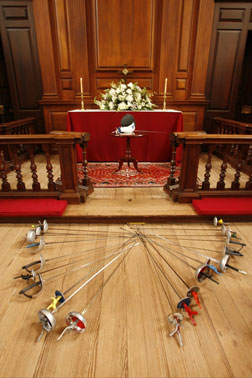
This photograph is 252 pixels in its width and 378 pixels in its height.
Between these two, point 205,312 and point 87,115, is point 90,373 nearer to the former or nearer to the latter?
point 205,312

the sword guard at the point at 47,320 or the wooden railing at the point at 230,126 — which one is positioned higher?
the wooden railing at the point at 230,126

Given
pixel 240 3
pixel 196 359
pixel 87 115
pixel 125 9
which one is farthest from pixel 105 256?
pixel 240 3

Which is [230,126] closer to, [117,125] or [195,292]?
[117,125]

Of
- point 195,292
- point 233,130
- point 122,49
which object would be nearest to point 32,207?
point 195,292

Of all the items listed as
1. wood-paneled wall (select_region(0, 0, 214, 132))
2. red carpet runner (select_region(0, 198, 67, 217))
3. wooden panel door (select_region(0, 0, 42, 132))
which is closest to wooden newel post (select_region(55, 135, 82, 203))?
red carpet runner (select_region(0, 198, 67, 217))

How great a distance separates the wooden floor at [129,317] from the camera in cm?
127

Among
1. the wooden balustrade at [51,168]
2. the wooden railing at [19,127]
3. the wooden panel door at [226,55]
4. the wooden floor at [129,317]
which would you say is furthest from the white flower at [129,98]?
the wooden floor at [129,317]

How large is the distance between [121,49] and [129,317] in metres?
5.00

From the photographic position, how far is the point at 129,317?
5.01ft

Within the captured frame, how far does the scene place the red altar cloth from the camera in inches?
155

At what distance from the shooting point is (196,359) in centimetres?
130

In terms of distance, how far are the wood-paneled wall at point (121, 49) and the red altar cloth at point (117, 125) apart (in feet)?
4.40

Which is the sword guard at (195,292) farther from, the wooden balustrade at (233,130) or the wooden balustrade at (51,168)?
the wooden balustrade at (233,130)

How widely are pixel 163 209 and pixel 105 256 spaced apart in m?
0.94
